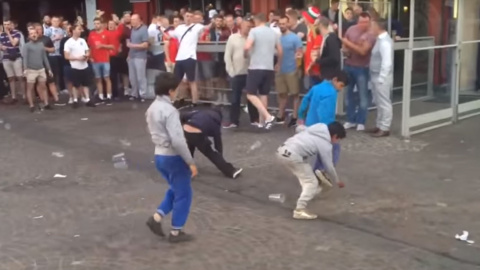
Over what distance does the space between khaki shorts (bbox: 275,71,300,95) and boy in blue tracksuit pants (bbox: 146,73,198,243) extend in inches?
213

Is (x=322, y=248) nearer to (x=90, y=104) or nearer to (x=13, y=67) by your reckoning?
(x=90, y=104)

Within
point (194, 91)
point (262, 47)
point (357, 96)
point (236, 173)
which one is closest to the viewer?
point (236, 173)

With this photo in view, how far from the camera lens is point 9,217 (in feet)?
22.5

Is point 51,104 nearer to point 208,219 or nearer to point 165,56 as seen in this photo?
point 165,56

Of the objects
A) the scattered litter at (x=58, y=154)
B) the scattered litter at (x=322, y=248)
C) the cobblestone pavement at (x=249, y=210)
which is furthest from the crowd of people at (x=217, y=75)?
the scattered litter at (x=58, y=154)

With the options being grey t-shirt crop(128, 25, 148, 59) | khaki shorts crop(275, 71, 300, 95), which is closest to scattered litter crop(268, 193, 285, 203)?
khaki shorts crop(275, 71, 300, 95)

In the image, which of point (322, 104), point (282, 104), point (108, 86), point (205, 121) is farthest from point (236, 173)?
point (108, 86)

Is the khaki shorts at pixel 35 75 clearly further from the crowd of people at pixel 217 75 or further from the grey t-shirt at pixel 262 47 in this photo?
the grey t-shirt at pixel 262 47

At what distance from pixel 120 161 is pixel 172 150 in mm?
3617

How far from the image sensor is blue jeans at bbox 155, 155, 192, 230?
577 cm

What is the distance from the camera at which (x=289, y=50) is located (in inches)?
431

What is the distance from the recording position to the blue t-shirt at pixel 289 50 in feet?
35.8

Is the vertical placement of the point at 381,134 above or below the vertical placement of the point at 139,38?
below

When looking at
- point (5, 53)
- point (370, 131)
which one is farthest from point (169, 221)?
point (5, 53)
